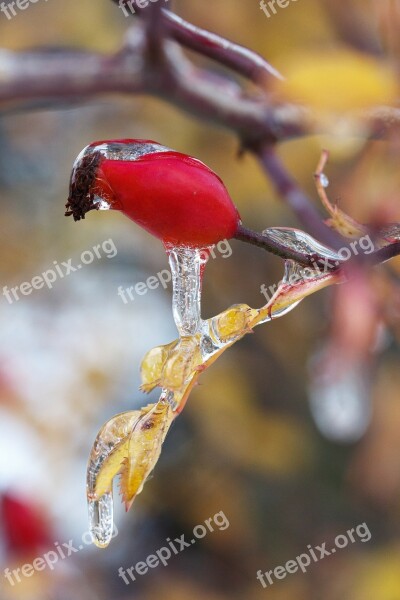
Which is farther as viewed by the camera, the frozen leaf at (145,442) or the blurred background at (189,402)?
the blurred background at (189,402)

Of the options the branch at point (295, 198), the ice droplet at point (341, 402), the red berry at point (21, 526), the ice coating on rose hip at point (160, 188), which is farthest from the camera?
the red berry at point (21, 526)

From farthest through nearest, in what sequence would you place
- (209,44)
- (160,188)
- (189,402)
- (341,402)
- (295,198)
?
(189,402)
(341,402)
(295,198)
(209,44)
(160,188)

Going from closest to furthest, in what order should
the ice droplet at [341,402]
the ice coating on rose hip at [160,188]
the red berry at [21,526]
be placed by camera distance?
the ice coating on rose hip at [160,188], the ice droplet at [341,402], the red berry at [21,526]

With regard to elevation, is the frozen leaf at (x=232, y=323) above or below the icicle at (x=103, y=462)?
above

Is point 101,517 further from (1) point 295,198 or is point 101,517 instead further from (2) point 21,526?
(2) point 21,526

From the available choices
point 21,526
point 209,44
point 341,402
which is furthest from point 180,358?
point 21,526

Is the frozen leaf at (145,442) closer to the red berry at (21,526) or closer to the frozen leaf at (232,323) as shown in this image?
the frozen leaf at (232,323)

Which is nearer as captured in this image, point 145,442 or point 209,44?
point 145,442

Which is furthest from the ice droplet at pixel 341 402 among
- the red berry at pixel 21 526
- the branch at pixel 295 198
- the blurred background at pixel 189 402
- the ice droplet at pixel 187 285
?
the ice droplet at pixel 187 285

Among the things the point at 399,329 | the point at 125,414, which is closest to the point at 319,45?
the point at 399,329
